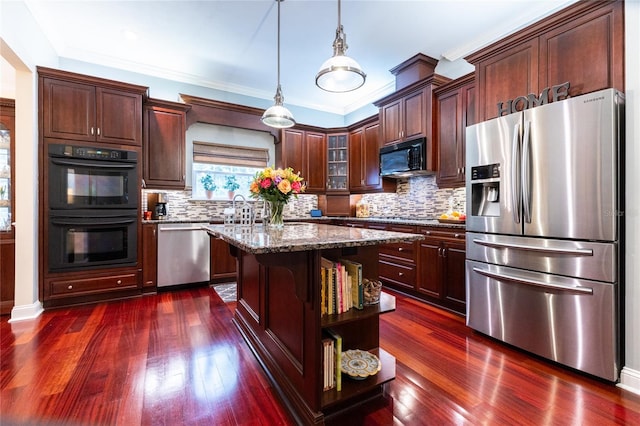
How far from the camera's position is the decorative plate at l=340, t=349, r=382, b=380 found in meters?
1.58

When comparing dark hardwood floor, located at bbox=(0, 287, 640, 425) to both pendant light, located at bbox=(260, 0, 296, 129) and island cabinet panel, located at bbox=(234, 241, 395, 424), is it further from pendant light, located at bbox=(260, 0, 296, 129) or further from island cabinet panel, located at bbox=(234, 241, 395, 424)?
pendant light, located at bbox=(260, 0, 296, 129)

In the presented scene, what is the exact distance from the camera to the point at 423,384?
1775 mm

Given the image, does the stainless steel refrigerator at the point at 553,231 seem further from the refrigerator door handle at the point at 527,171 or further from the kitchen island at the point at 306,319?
the kitchen island at the point at 306,319

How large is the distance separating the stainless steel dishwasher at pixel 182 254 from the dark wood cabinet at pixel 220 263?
0.29ft

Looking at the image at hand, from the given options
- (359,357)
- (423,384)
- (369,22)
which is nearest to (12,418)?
(359,357)

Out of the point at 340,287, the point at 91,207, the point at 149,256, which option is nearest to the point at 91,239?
the point at 91,207

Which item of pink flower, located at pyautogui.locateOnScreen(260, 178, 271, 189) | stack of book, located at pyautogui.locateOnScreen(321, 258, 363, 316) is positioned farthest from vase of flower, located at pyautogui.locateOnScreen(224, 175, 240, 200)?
stack of book, located at pyautogui.locateOnScreen(321, 258, 363, 316)

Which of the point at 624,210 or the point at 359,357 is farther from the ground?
the point at 624,210

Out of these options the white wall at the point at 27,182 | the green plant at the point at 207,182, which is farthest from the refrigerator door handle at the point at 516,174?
the white wall at the point at 27,182

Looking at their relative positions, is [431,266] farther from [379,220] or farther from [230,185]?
[230,185]

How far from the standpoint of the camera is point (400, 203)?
4578 millimetres

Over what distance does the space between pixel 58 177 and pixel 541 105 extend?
452cm

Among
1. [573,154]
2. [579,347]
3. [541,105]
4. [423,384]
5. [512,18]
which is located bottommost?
[423,384]

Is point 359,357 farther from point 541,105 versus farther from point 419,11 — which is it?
point 419,11
